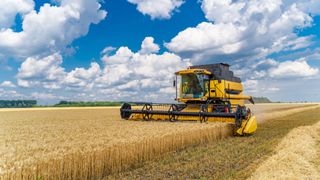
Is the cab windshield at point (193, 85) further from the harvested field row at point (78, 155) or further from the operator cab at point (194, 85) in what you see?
the harvested field row at point (78, 155)

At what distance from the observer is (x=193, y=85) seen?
48.5 feet

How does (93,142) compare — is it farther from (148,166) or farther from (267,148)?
(267,148)

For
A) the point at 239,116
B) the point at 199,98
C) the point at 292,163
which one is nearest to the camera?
the point at 292,163

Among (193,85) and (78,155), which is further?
(193,85)

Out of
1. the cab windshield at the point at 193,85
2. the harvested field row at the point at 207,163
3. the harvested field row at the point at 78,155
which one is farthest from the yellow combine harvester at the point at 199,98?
the harvested field row at the point at 78,155

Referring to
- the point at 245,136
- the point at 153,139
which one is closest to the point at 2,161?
the point at 153,139

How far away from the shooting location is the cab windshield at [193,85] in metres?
14.6

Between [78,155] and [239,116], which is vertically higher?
[239,116]

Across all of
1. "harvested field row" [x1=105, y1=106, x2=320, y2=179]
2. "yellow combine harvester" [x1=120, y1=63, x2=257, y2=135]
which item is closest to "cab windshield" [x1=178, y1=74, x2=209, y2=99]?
"yellow combine harvester" [x1=120, y1=63, x2=257, y2=135]

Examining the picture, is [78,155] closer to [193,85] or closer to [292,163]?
[292,163]

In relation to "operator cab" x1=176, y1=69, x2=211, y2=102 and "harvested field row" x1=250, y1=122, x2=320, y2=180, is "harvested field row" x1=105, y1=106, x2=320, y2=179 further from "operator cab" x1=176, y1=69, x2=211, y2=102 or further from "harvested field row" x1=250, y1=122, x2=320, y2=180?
"operator cab" x1=176, y1=69, x2=211, y2=102

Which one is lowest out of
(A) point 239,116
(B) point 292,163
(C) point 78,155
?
(B) point 292,163

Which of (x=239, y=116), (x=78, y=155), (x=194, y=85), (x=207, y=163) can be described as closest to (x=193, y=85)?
(x=194, y=85)

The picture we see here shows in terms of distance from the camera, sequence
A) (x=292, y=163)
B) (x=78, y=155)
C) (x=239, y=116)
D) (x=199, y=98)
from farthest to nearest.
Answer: (x=199, y=98) → (x=239, y=116) → (x=292, y=163) → (x=78, y=155)
